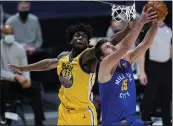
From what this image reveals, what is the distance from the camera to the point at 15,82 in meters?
9.66

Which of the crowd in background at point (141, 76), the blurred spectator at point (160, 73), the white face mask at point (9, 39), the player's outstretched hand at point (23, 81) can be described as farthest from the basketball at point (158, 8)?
the white face mask at point (9, 39)

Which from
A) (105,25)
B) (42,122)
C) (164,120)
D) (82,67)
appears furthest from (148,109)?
(105,25)

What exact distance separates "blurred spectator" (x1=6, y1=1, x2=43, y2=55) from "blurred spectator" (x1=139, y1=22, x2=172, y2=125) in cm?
228

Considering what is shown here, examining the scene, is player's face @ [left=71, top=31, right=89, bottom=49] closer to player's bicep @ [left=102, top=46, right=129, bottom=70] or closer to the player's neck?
the player's neck

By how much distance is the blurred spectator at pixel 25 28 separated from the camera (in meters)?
10.6

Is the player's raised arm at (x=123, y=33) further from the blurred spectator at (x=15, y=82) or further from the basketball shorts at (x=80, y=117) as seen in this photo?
the blurred spectator at (x=15, y=82)

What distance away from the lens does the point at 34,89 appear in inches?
380

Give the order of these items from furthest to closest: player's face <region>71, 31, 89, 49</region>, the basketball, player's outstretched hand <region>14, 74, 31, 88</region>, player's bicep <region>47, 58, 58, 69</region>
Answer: player's outstretched hand <region>14, 74, 31, 88</region> → player's bicep <region>47, 58, 58, 69</region> → player's face <region>71, 31, 89, 49</region> → the basketball

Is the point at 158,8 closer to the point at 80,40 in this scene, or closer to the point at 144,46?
the point at 144,46

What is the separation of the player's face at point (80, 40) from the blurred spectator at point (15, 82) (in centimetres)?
315

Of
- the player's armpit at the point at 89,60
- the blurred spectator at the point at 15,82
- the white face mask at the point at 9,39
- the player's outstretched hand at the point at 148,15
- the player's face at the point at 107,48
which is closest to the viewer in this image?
the player's outstretched hand at the point at 148,15

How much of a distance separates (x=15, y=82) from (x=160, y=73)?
7.65 ft

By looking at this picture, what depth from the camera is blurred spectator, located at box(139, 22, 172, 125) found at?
920 cm

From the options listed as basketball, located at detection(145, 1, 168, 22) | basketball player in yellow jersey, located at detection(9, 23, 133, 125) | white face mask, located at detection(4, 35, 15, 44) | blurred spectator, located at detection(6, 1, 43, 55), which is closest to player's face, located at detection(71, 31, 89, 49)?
basketball player in yellow jersey, located at detection(9, 23, 133, 125)
